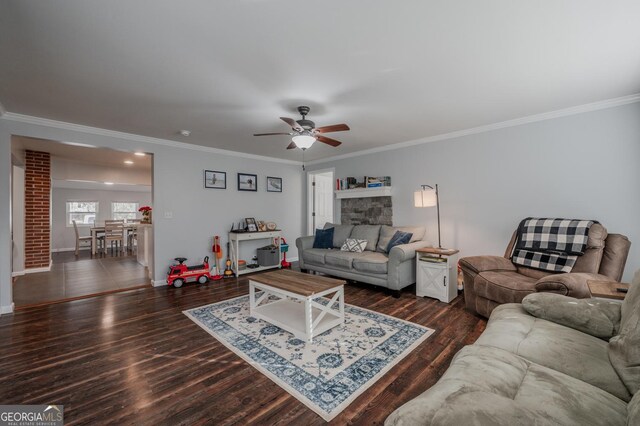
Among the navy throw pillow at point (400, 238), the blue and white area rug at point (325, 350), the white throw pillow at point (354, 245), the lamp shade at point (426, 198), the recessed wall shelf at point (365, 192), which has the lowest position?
the blue and white area rug at point (325, 350)

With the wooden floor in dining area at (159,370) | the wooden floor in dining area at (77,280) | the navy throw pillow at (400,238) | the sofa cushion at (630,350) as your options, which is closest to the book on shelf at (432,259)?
the navy throw pillow at (400,238)

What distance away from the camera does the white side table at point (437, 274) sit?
365 cm

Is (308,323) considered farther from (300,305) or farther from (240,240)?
(240,240)

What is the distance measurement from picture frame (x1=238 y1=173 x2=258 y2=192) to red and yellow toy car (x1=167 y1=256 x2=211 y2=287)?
167 cm

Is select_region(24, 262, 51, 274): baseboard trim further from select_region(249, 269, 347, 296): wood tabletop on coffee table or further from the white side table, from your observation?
the white side table

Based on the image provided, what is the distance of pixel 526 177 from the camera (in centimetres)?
364

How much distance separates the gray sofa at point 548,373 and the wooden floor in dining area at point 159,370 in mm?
700

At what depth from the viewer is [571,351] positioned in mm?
1437

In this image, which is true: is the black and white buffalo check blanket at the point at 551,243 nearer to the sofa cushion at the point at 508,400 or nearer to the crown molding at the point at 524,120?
the crown molding at the point at 524,120

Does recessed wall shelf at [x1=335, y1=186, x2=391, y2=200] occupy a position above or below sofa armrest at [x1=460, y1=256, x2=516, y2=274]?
above

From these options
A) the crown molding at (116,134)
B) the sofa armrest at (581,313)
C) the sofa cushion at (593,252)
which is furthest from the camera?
the crown molding at (116,134)

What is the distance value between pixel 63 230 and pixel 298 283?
997 cm

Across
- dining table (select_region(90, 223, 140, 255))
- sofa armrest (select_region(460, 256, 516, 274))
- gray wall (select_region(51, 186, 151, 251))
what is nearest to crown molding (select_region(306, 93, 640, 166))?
sofa armrest (select_region(460, 256, 516, 274))

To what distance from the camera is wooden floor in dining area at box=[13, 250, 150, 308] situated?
397 centimetres
